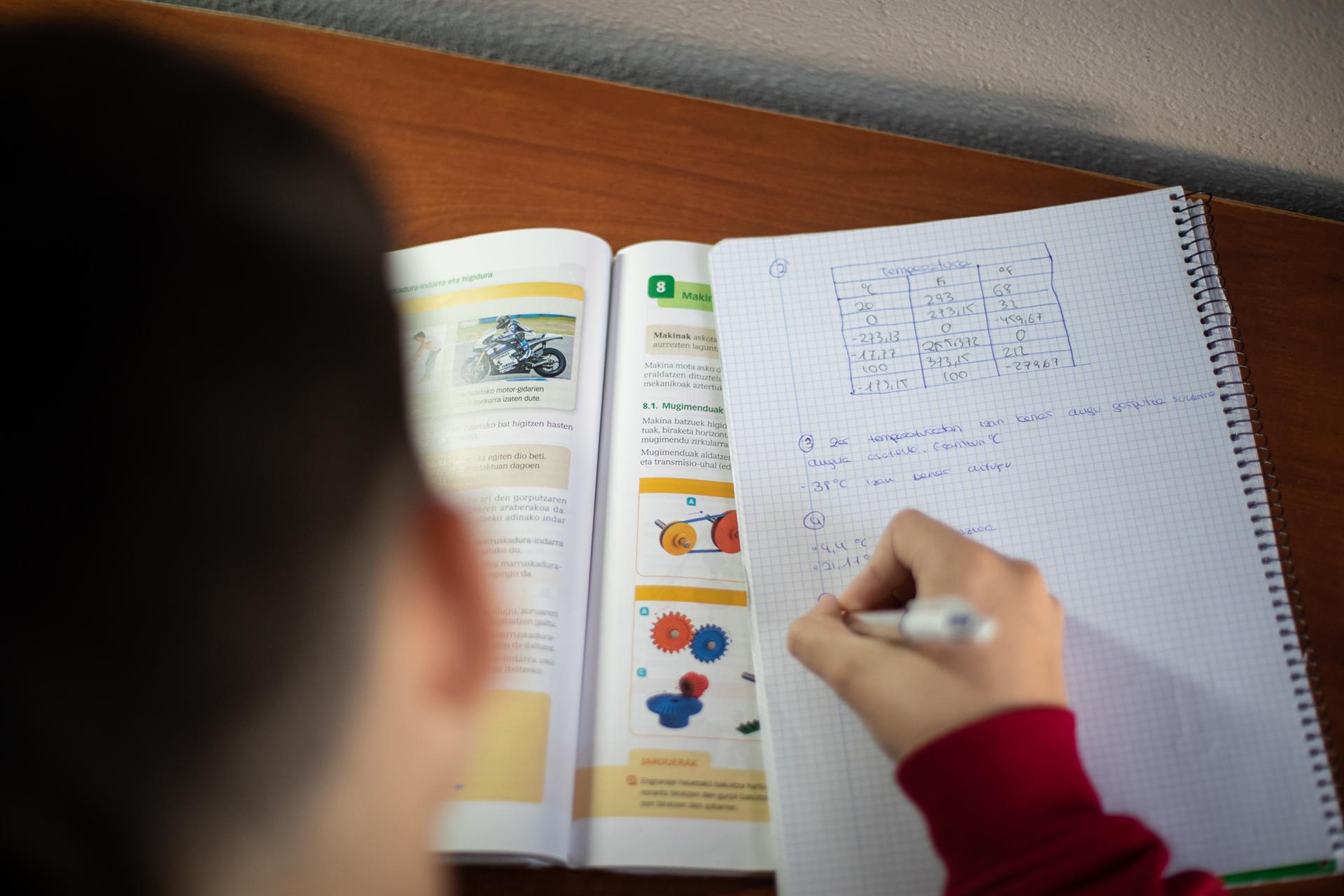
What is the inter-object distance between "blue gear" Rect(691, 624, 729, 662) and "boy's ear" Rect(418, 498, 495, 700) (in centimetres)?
23

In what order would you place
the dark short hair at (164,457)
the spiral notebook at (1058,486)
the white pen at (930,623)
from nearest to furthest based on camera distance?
the dark short hair at (164,457)
the white pen at (930,623)
the spiral notebook at (1058,486)

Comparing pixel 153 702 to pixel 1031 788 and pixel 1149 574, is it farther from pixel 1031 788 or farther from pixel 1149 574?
pixel 1149 574

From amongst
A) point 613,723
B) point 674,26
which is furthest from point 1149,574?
point 674,26

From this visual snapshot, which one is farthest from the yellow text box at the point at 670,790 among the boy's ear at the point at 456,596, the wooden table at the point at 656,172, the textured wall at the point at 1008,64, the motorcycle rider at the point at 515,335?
the textured wall at the point at 1008,64

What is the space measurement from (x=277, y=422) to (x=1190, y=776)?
549 millimetres

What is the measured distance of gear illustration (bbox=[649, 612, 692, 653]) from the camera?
22.8 inches

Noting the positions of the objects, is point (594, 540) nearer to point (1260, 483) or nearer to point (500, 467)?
point (500, 467)

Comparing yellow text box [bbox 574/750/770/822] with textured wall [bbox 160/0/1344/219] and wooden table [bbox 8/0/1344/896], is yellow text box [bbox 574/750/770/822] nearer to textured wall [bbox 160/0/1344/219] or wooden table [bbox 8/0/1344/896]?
wooden table [bbox 8/0/1344/896]

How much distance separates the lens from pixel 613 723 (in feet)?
1.83

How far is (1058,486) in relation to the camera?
23.2 inches

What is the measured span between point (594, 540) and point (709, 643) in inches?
4.4

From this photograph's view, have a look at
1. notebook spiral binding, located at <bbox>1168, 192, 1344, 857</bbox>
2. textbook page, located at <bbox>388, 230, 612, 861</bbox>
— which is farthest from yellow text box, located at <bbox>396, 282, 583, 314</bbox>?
notebook spiral binding, located at <bbox>1168, 192, 1344, 857</bbox>

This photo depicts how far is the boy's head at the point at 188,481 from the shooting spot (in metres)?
0.24

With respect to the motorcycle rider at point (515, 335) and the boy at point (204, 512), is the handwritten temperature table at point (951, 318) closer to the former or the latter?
the motorcycle rider at point (515, 335)
